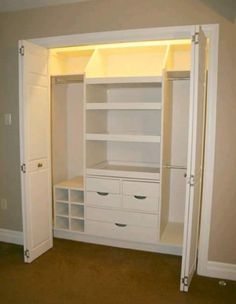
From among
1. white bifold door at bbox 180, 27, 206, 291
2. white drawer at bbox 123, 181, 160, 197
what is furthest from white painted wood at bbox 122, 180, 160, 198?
white bifold door at bbox 180, 27, 206, 291

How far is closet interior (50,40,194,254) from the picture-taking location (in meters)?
3.01

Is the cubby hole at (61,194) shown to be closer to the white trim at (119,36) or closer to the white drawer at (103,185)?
the white drawer at (103,185)

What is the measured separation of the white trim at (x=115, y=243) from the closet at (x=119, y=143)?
12 millimetres

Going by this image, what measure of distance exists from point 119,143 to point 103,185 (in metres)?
0.71

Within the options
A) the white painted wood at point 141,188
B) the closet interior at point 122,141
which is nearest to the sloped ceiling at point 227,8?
the closet interior at point 122,141

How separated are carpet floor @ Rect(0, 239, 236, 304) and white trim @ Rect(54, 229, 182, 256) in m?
0.06

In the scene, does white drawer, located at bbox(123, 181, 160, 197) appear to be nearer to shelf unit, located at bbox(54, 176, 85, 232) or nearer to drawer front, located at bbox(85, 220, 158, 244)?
drawer front, located at bbox(85, 220, 158, 244)

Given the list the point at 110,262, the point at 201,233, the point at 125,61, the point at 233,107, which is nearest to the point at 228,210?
the point at 201,233

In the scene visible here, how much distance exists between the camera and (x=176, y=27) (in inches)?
98.8

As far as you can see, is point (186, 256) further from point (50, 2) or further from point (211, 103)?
point (50, 2)

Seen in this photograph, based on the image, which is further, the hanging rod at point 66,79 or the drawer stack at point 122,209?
the hanging rod at point 66,79

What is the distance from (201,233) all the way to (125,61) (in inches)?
86.5

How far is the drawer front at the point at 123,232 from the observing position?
120 inches

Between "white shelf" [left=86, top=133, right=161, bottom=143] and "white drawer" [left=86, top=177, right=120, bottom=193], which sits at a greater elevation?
"white shelf" [left=86, top=133, right=161, bottom=143]
